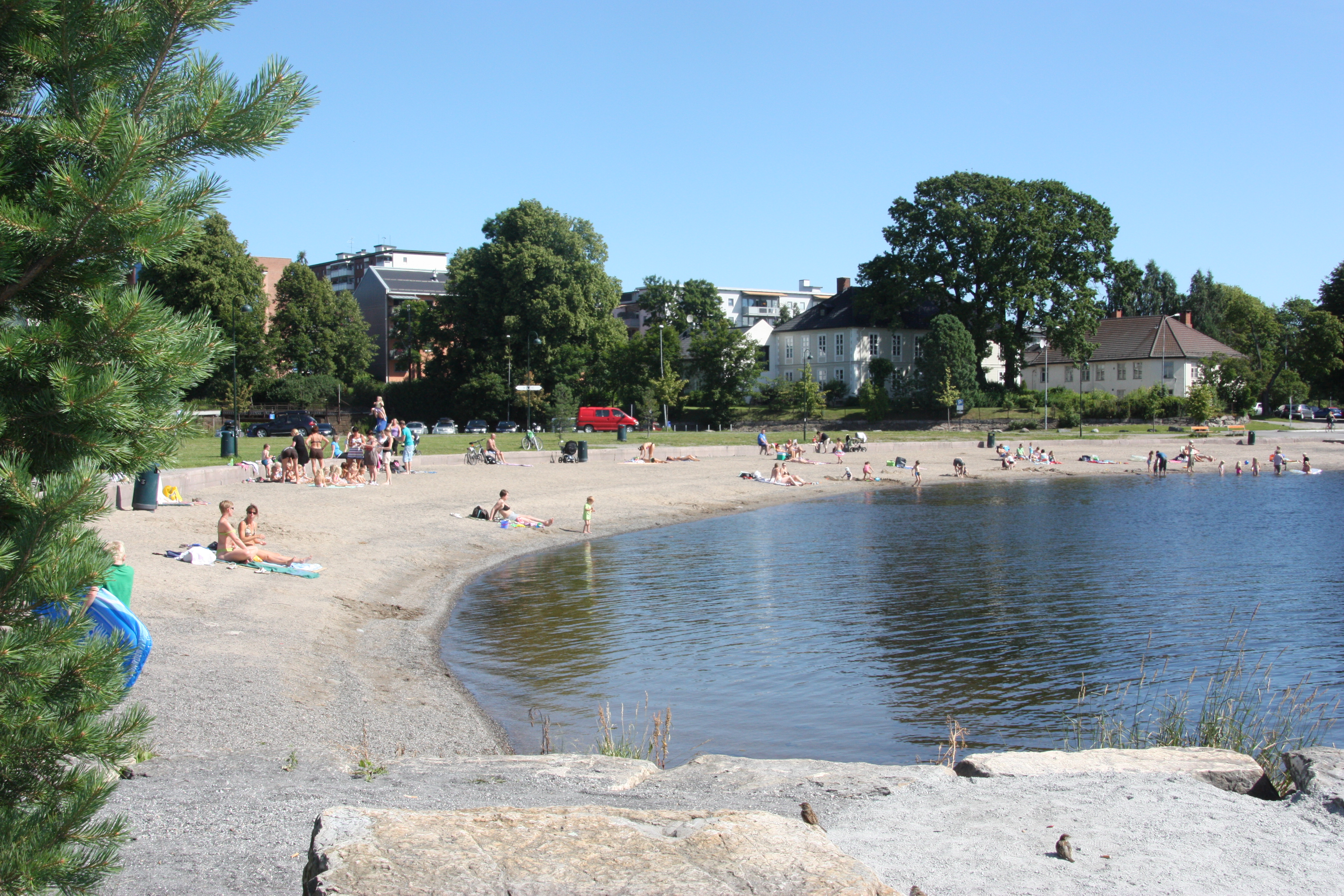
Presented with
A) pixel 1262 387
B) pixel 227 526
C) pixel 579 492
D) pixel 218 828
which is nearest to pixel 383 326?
pixel 579 492

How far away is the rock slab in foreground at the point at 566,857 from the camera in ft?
12.7

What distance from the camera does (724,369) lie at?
265 feet

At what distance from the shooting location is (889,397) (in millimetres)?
82500

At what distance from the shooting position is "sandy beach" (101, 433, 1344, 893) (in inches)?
260

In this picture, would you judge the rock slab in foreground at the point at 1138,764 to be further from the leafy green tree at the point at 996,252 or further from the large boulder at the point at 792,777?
the leafy green tree at the point at 996,252

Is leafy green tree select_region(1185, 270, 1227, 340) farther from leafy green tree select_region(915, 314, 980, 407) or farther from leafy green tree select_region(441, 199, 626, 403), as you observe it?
leafy green tree select_region(441, 199, 626, 403)

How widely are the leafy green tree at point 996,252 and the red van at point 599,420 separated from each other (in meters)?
27.3

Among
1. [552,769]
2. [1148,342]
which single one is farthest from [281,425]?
[1148,342]

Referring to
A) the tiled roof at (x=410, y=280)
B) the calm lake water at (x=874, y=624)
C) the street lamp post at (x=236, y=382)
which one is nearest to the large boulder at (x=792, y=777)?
the calm lake water at (x=874, y=624)

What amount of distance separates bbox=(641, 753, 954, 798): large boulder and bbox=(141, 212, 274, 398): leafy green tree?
52260mm

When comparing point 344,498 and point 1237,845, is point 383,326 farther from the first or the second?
point 1237,845

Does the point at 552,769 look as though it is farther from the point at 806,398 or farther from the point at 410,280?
the point at 410,280

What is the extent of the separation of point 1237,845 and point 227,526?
1599 centimetres

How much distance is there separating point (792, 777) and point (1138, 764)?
9.06ft
